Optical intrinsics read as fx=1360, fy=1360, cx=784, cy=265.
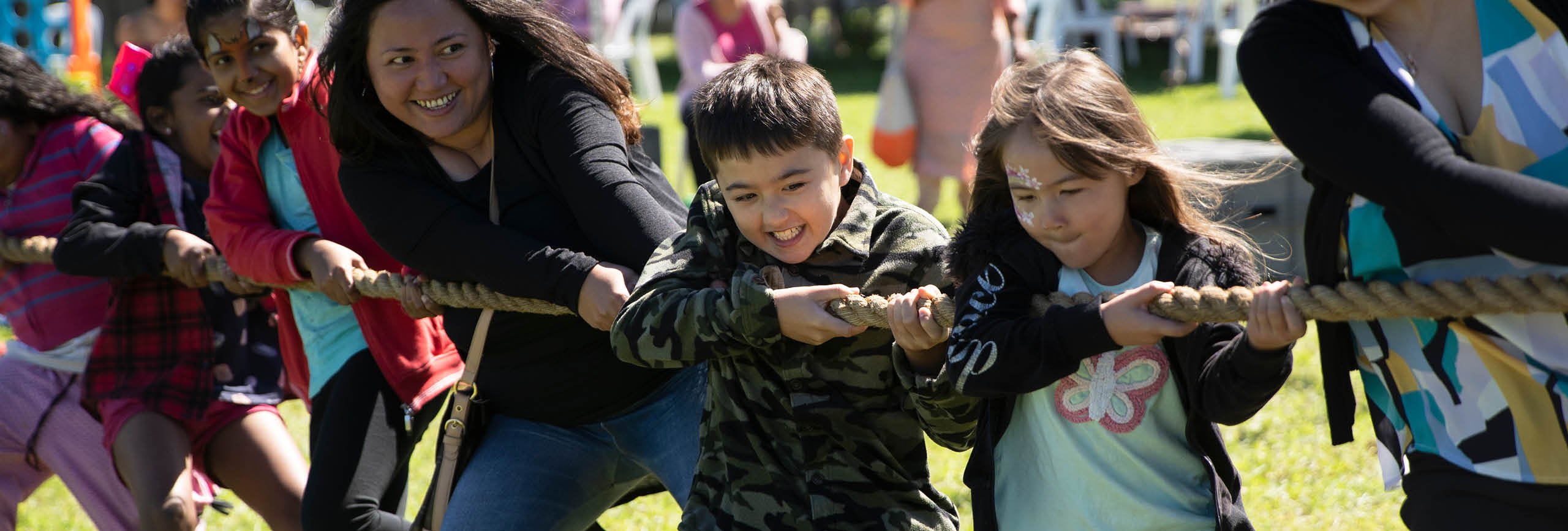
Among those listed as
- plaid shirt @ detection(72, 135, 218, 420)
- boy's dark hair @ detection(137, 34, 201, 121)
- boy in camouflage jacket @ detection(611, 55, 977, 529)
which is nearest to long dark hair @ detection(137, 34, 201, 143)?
boy's dark hair @ detection(137, 34, 201, 121)

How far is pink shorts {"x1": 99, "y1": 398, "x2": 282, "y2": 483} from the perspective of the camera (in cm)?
384

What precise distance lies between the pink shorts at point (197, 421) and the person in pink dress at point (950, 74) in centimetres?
471

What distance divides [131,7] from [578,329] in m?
22.4

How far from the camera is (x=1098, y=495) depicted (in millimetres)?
2098

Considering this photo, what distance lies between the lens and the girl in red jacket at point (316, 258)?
10.5ft

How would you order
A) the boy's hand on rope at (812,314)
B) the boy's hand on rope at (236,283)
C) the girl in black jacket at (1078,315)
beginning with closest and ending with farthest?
the girl in black jacket at (1078,315) < the boy's hand on rope at (812,314) < the boy's hand on rope at (236,283)

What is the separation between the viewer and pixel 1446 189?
161 centimetres

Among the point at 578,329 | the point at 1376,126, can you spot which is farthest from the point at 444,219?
the point at 1376,126

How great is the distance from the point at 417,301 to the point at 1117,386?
5.09 ft

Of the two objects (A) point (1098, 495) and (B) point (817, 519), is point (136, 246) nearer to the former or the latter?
(B) point (817, 519)

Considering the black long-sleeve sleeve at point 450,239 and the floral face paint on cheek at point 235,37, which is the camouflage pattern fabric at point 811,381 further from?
the floral face paint on cheek at point 235,37

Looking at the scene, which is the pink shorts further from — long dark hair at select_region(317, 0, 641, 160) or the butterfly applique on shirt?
the butterfly applique on shirt

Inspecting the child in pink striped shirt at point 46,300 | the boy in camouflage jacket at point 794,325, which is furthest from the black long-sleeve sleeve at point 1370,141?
the child in pink striped shirt at point 46,300

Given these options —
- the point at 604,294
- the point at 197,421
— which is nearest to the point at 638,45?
the point at 197,421
